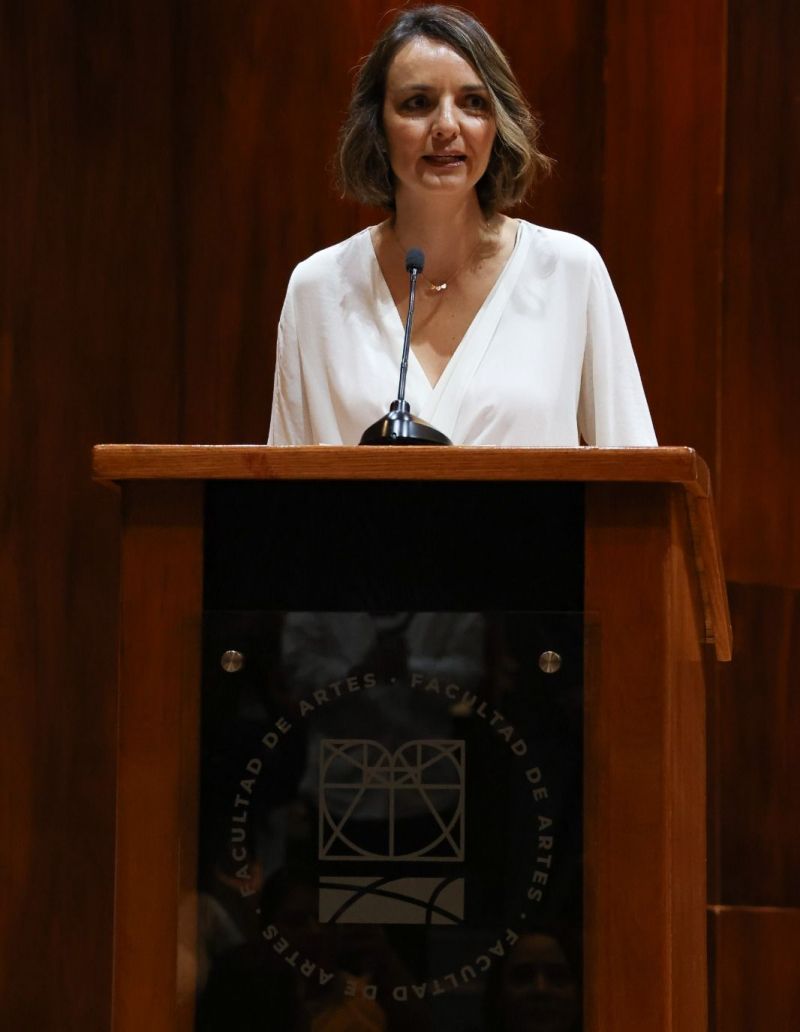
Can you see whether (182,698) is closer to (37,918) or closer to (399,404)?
(399,404)

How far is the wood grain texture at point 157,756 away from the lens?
1067mm

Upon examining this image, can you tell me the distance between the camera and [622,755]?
41.3 inches

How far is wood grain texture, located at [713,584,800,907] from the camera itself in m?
2.31

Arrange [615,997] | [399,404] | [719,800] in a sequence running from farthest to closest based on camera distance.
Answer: [719,800] < [399,404] < [615,997]

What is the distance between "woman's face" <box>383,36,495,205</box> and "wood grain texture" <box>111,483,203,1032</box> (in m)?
0.90

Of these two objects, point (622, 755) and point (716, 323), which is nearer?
point (622, 755)

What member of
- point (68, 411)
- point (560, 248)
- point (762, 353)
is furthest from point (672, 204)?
point (68, 411)

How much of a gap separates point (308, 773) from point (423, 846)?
0.32 feet

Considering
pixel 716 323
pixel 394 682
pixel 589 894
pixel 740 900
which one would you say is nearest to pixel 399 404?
pixel 394 682

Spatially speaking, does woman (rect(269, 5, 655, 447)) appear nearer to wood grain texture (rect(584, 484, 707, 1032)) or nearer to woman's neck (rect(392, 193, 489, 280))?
woman's neck (rect(392, 193, 489, 280))

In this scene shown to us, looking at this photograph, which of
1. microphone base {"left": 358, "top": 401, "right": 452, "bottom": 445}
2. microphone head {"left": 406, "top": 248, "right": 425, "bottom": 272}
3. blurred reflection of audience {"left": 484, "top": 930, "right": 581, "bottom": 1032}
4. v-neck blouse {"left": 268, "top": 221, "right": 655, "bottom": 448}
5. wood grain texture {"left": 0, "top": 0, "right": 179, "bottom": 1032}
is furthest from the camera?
wood grain texture {"left": 0, "top": 0, "right": 179, "bottom": 1032}

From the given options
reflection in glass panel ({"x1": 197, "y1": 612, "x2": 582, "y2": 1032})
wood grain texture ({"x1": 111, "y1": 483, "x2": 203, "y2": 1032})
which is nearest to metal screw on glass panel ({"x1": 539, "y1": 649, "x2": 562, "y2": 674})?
reflection in glass panel ({"x1": 197, "y1": 612, "x2": 582, "y2": 1032})

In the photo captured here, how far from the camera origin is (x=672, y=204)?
2.34 meters

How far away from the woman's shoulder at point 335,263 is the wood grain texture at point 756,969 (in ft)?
3.78
